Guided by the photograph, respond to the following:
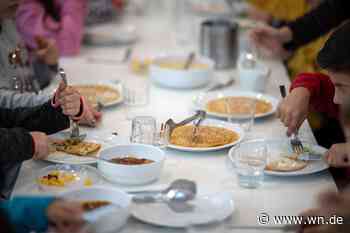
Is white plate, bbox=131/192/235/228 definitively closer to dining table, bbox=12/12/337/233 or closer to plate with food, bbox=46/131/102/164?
dining table, bbox=12/12/337/233

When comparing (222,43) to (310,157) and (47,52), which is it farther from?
(310,157)

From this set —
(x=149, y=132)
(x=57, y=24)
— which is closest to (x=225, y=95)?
(x=149, y=132)

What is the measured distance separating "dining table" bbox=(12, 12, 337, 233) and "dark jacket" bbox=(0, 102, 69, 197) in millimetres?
59

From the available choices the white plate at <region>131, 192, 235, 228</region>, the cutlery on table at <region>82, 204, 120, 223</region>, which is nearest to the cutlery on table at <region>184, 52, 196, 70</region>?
the white plate at <region>131, 192, 235, 228</region>

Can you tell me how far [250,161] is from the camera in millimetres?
1672

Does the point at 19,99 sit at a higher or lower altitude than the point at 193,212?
higher

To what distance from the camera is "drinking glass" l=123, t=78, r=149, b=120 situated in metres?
2.15

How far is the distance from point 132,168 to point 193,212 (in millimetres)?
201

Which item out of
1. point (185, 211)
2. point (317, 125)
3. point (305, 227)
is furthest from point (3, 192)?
point (317, 125)

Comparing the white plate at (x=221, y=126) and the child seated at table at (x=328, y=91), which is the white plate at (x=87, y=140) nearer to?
the white plate at (x=221, y=126)

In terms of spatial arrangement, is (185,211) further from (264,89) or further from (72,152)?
(264,89)

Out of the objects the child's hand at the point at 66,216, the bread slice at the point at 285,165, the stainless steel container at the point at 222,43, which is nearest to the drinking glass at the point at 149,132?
the bread slice at the point at 285,165

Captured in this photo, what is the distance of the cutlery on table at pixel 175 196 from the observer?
145cm

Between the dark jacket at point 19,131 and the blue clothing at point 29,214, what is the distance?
0.65 ft
